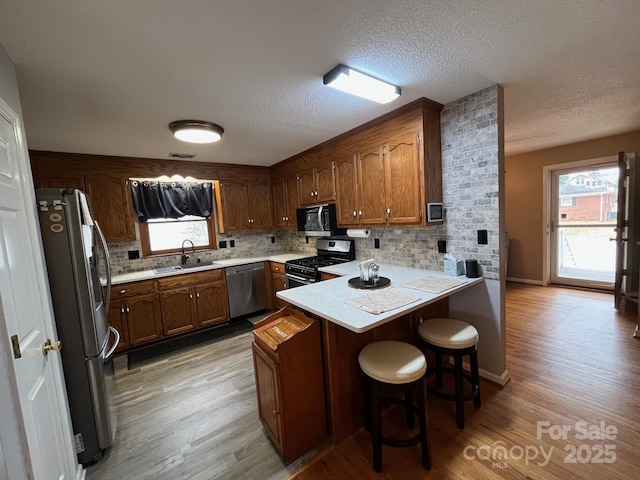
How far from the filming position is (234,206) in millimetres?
4203

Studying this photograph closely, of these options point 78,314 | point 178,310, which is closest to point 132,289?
point 178,310

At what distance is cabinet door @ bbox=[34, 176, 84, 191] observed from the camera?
2.92m

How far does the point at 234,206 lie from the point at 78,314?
9.05 feet

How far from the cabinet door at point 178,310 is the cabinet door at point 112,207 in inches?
36.5

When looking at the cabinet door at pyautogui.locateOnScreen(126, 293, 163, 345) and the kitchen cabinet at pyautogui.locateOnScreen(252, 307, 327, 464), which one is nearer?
the kitchen cabinet at pyautogui.locateOnScreen(252, 307, 327, 464)

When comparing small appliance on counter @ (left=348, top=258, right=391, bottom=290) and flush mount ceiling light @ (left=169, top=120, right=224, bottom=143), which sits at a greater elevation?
flush mount ceiling light @ (left=169, top=120, right=224, bottom=143)

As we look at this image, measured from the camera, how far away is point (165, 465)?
166 centimetres

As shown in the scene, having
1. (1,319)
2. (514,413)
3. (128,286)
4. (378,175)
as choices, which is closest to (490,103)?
(378,175)

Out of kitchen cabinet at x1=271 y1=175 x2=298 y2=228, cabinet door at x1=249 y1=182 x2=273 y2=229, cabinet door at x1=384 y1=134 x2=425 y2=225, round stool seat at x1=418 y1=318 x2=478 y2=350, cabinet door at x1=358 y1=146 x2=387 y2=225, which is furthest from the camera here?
cabinet door at x1=249 y1=182 x2=273 y2=229

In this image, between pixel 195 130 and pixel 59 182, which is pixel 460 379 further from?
pixel 59 182

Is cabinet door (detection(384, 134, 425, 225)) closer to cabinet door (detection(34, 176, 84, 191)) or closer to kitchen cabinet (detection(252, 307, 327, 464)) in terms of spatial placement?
kitchen cabinet (detection(252, 307, 327, 464))

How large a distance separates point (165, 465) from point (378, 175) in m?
2.79

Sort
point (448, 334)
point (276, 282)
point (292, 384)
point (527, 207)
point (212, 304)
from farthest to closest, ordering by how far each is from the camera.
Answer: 1. point (527, 207)
2. point (276, 282)
3. point (212, 304)
4. point (448, 334)
5. point (292, 384)

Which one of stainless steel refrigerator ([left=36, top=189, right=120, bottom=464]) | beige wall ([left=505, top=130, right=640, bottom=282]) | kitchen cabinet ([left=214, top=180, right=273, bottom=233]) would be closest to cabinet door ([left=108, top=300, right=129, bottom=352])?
stainless steel refrigerator ([left=36, top=189, right=120, bottom=464])
